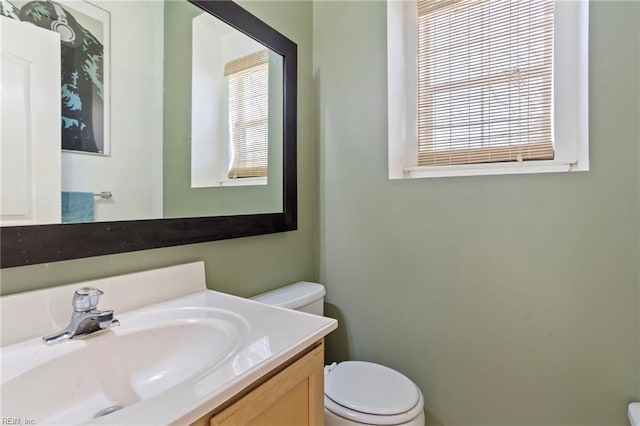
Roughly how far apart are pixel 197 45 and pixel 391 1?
2.86 feet

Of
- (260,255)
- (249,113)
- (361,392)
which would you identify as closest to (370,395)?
(361,392)

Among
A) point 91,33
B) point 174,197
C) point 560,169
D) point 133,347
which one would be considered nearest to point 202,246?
point 174,197

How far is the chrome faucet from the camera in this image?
0.65 m

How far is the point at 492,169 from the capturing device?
122 centimetres

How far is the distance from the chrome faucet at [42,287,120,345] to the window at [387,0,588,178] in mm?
1121

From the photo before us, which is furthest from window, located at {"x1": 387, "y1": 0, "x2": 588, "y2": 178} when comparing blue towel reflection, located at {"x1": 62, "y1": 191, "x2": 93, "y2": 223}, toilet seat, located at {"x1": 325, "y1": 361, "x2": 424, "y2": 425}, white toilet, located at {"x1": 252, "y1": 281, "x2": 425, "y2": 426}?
blue towel reflection, located at {"x1": 62, "y1": 191, "x2": 93, "y2": 223}

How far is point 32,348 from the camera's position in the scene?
0.61m

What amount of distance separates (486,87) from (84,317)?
1500 mm

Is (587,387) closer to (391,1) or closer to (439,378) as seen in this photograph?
(439,378)

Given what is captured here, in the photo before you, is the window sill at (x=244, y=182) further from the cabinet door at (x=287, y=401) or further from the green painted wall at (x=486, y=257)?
the cabinet door at (x=287, y=401)

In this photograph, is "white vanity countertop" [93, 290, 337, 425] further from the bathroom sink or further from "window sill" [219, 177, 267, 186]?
"window sill" [219, 177, 267, 186]

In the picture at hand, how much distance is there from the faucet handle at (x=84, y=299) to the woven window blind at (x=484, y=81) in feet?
4.13

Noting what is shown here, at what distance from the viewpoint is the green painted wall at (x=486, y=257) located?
957 mm

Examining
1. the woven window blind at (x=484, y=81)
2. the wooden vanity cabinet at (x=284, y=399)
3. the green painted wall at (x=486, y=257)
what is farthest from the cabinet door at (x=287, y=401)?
the woven window blind at (x=484, y=81)
